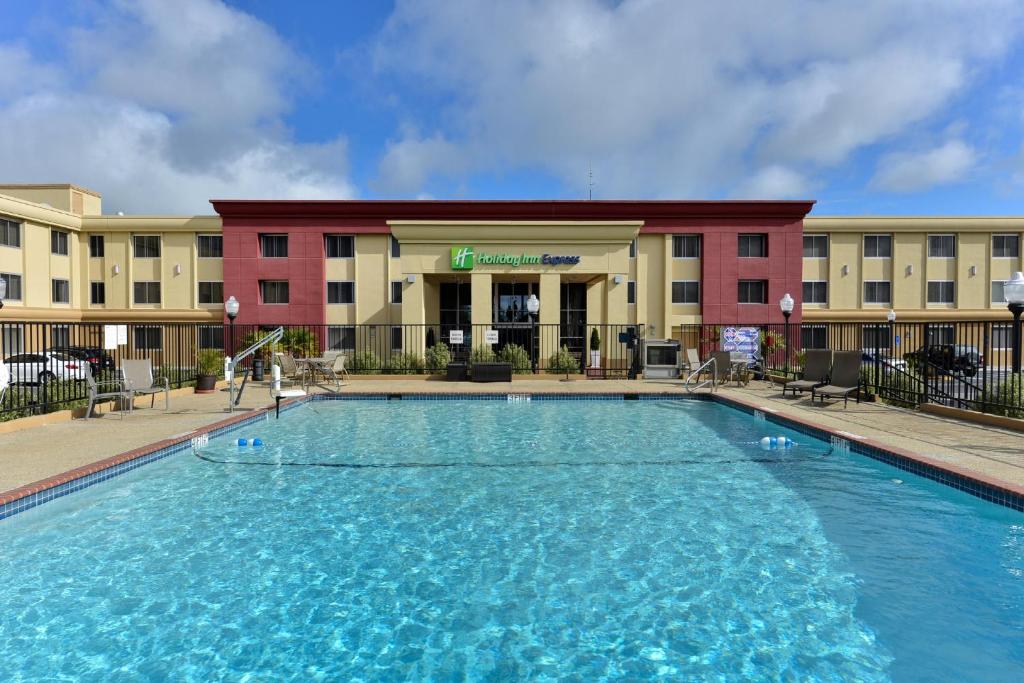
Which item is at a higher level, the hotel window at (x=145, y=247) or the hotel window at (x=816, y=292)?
the hotel window at (x=145, y=247)

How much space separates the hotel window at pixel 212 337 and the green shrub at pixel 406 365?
15211 mm

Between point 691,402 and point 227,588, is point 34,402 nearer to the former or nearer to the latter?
point 227,588

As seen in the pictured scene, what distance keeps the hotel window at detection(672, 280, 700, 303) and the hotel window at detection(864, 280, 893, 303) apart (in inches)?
436

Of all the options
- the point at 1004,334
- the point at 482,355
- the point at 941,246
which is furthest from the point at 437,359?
the point at 941,246

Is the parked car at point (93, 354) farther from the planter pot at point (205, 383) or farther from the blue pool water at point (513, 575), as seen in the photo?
the blue pool water at point (513, 575)

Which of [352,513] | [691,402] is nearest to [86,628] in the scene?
[352,513]

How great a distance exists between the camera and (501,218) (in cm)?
2955

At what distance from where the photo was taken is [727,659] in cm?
348

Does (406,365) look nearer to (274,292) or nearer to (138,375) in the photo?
(138,375)

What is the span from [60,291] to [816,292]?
4303 cm

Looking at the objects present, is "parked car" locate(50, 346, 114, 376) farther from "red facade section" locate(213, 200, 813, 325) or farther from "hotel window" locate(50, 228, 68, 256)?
"hotel window" locate(50, 228, 68, 256)

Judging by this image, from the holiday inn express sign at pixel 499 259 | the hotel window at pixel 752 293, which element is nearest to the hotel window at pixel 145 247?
the holiday inn express sign at pixel 499 259

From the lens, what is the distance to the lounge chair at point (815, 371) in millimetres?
13242

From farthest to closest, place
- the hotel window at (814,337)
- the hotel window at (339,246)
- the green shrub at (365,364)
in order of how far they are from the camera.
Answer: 1. the hotel window at (814,337)
2. the hotel window at (339,246)
3. the green shrub at (365,364)
